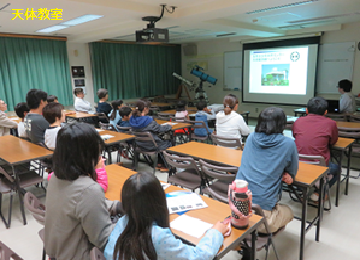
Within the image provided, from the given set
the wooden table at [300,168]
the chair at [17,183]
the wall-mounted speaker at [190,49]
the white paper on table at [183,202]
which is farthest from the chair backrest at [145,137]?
the wall-mounted speaker at [190,49]

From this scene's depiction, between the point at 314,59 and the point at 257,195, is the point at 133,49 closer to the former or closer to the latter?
the point at 314,59

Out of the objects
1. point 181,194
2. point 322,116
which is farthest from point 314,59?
point 181,194

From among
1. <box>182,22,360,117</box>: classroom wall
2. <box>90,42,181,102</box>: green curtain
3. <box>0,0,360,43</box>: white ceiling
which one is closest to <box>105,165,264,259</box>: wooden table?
<box>0,0,360,43</box>: white ceiling

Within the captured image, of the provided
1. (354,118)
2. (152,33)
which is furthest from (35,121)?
(354,118)

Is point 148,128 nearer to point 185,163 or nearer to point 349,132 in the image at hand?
point 185,163

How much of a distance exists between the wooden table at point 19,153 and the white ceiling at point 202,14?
1.82m

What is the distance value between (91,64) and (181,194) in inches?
282

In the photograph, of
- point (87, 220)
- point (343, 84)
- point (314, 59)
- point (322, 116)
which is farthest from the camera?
point (314, 59)

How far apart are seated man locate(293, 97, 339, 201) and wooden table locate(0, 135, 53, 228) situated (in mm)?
2741

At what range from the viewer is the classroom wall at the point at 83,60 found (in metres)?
7.62

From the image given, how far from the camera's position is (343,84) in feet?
17.8

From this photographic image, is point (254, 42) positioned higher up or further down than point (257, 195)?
higher up

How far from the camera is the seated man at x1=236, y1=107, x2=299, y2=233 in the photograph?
1896 mm

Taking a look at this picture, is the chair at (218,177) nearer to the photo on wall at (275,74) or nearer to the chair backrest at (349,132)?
the chair backrest at (349,132)
